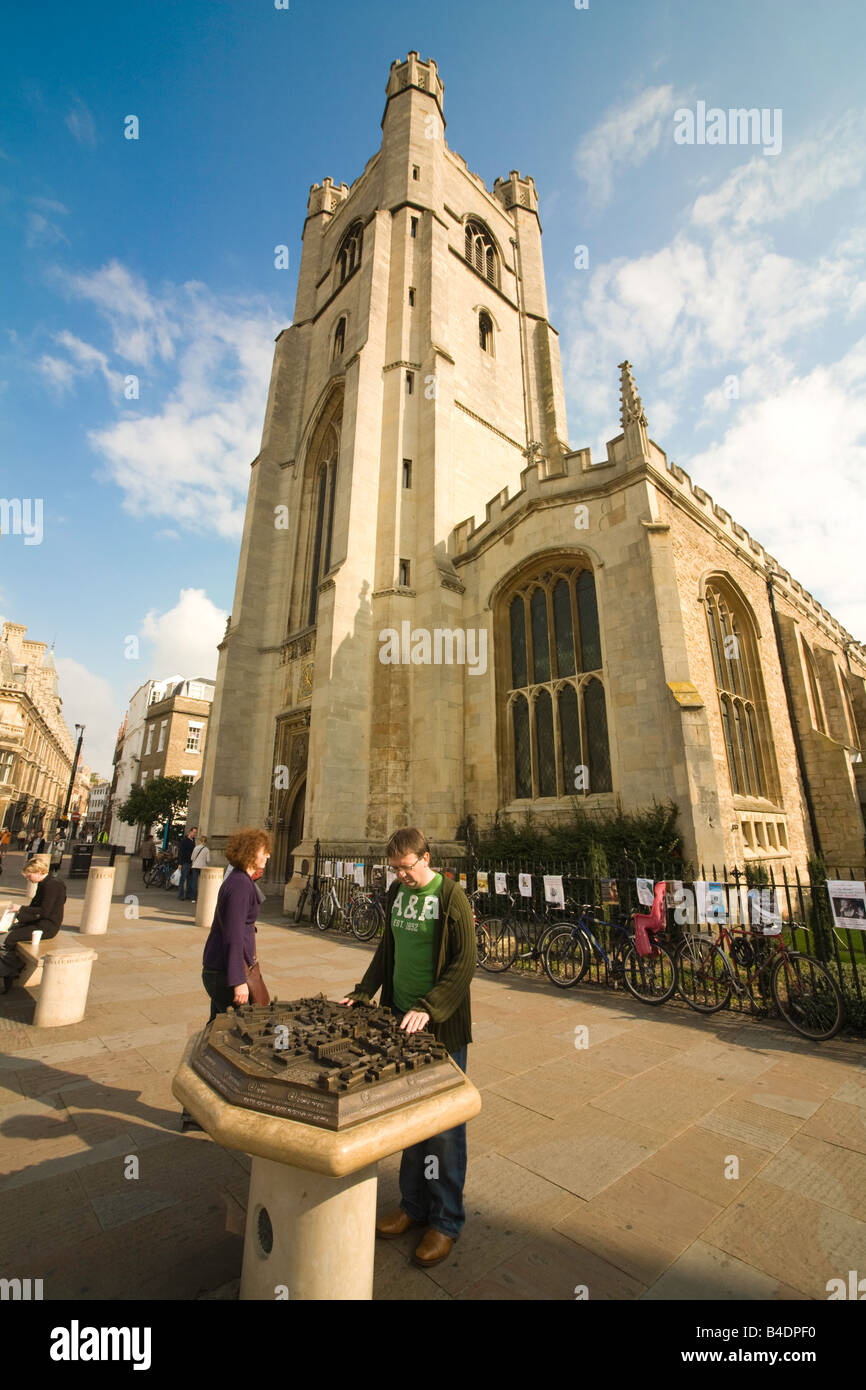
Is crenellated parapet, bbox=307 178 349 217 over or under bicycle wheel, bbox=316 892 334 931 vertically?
over

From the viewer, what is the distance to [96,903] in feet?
31.2

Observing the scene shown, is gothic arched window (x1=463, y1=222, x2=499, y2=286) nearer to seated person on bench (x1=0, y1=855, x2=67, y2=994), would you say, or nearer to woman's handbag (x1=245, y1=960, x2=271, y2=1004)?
seated person on bench (x1=0, y1=855, x2=67, y2=994)

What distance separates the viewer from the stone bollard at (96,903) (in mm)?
9461

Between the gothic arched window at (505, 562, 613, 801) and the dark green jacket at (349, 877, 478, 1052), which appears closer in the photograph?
the dark green jacket at (349, 877, 478, 1052)

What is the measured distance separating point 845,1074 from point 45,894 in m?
7.99

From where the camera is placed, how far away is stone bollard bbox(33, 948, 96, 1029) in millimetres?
5094

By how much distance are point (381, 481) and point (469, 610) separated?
5167mm

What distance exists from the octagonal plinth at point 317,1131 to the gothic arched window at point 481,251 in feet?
90.6

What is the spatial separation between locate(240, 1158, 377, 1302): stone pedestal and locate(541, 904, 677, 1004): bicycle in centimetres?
547

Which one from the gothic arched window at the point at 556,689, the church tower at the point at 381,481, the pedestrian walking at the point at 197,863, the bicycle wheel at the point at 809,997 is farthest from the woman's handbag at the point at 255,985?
the church tower at the point at 381,481

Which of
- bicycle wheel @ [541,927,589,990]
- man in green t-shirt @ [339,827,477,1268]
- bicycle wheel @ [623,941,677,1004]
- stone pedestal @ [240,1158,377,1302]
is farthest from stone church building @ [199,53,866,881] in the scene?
stone pedestal @ [240,1158,377,1302]

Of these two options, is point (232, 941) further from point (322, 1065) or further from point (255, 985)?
point (322, 1065)

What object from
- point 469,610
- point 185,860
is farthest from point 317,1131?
point 185,860

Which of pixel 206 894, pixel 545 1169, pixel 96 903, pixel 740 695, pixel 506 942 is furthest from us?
pixel 740 695
